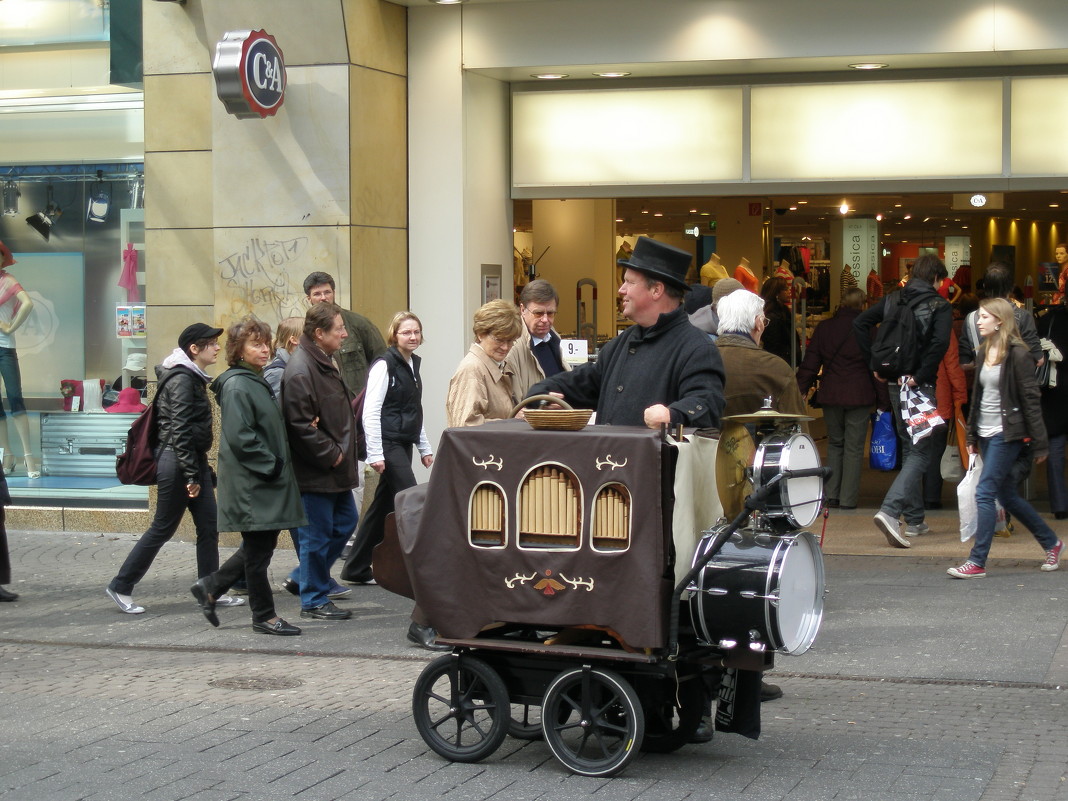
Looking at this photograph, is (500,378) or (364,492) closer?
(500,378)

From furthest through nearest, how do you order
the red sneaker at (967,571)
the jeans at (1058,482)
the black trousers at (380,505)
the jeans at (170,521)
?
the jeans at (1058,482)
the red sneaker at (967,571)
the black trousers at (380,505)
the jeans at (170,521)

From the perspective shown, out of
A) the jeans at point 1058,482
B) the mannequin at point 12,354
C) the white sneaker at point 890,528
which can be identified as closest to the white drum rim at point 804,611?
the white sneaker at point 890,528

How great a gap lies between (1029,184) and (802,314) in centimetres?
494

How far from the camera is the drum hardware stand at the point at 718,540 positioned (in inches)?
193

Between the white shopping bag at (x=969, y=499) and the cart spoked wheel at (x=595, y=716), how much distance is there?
192 inches

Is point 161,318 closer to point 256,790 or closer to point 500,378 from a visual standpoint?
point 500,378

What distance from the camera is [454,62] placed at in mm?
11430

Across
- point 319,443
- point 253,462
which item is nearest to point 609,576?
point 253,462

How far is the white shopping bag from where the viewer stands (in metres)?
9.47

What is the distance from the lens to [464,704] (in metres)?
5.43

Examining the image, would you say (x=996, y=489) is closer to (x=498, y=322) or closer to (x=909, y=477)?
(x=909, y=477)

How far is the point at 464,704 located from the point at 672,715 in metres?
0.80

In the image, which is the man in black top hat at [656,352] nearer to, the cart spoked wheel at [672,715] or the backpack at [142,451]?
the cart spoked wheel at [672,715]

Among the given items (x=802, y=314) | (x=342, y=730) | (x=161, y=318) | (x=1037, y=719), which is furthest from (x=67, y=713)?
(x=802, y=314)
